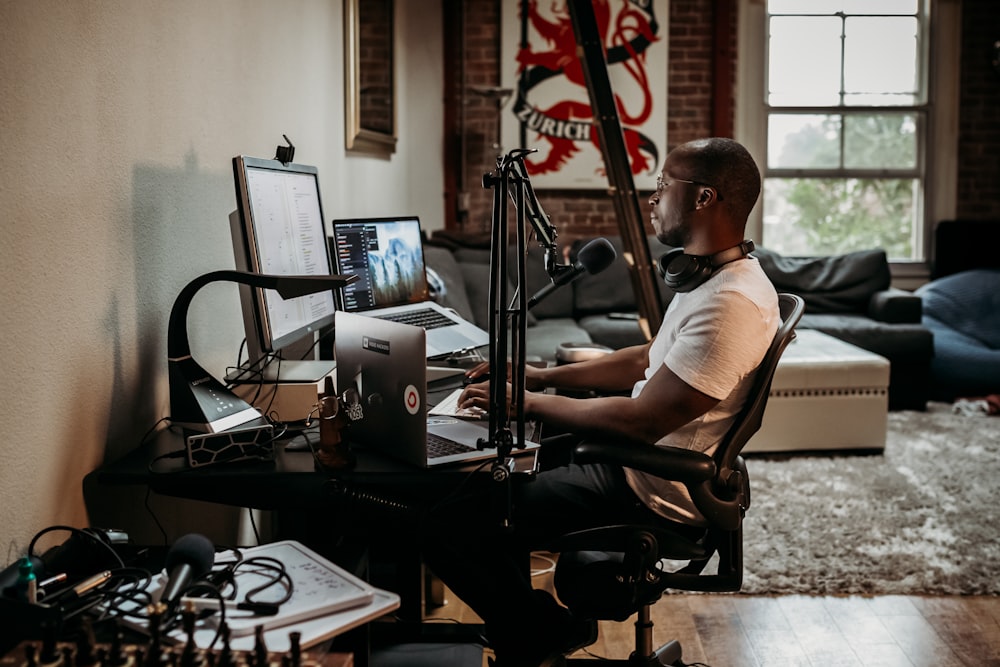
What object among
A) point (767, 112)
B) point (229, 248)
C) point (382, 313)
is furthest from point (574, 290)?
point (229, 248)

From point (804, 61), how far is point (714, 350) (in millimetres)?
5449

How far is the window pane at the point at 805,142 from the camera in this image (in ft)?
22.3

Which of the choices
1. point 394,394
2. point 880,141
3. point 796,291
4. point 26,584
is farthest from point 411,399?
point 880,141

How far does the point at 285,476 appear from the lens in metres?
1.75

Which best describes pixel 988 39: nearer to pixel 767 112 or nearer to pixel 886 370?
pixel 767 112

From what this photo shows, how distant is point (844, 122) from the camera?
6789 mm

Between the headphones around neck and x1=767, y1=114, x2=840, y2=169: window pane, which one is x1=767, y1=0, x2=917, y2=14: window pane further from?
the headphones around neck

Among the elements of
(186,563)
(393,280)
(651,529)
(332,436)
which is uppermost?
(393,280)

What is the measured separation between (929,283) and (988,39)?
5.51ft

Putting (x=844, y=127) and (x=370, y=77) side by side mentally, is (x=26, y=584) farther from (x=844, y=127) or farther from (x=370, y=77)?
(x=844, y=127)

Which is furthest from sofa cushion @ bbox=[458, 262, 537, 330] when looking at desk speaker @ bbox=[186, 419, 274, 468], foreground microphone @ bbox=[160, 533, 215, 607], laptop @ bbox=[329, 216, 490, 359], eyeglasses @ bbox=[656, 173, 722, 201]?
foreground microphone @ bbox=[160, 533, 215, 607]

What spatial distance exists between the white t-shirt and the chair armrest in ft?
0.39

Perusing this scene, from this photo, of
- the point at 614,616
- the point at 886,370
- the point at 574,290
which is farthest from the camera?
the point at 574,290

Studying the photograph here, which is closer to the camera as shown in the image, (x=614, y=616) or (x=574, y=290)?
(x=614, y=616)
